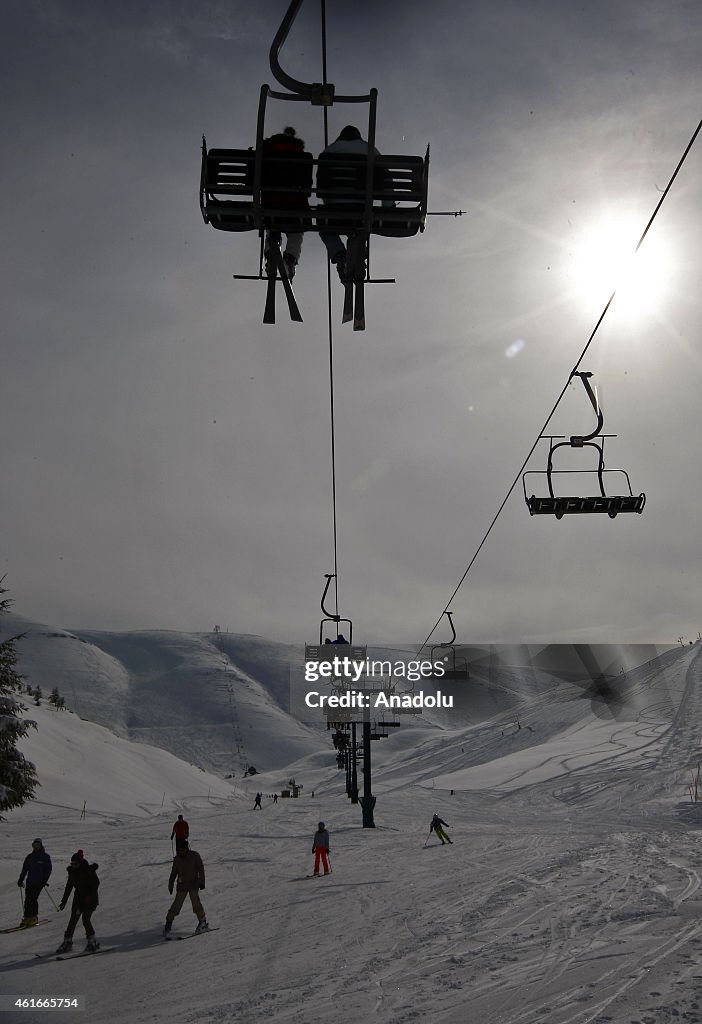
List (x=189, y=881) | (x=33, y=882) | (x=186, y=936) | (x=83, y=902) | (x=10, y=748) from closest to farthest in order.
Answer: (x=83, y=902), (x=186, y=936), (x=189, y=881), (x=33, y=882), (x=10, y=748)

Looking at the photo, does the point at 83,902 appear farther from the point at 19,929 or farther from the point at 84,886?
the point at 19,929

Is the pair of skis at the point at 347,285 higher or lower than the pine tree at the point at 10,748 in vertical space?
higher

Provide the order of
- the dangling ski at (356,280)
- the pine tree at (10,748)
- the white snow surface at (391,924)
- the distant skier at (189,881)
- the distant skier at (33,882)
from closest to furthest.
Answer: the dangling ski at (356,280) → the white snow surface at (391,924) → the distant skier at (189,881) → the distant skier at (33,882) → the pine tree at (10,748)

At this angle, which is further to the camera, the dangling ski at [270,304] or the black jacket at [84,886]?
the black jacket at [84,886]

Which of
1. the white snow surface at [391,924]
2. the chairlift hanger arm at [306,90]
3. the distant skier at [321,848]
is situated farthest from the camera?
the distant skier at [321,848]

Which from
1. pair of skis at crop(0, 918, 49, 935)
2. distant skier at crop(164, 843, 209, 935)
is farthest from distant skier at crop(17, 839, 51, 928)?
distant skier at crop(164, 843, 209, 935)

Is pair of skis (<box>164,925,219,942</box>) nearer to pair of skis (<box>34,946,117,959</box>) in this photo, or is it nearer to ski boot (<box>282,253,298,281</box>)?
pair of skis (<box>34,946,117,959</box>)

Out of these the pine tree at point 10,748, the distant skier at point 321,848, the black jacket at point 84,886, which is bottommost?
the distant skier at point 321,848

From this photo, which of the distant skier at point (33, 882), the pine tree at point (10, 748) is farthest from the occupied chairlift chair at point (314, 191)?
the pine tree at point (10, 748)

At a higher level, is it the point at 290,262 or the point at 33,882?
the point at 290,262

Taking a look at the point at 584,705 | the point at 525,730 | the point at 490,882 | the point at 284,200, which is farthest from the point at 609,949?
the point at 584,705

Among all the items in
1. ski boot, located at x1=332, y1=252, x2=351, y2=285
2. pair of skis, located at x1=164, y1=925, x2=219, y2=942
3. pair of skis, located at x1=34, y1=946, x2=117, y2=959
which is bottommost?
pair of skis, located at x1=34, y1=946, x2=117, y2=959

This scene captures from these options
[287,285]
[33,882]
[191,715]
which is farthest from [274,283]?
[191,715]

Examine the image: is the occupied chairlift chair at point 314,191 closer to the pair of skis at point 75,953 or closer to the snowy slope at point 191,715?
the pair of skis at point 75,953
